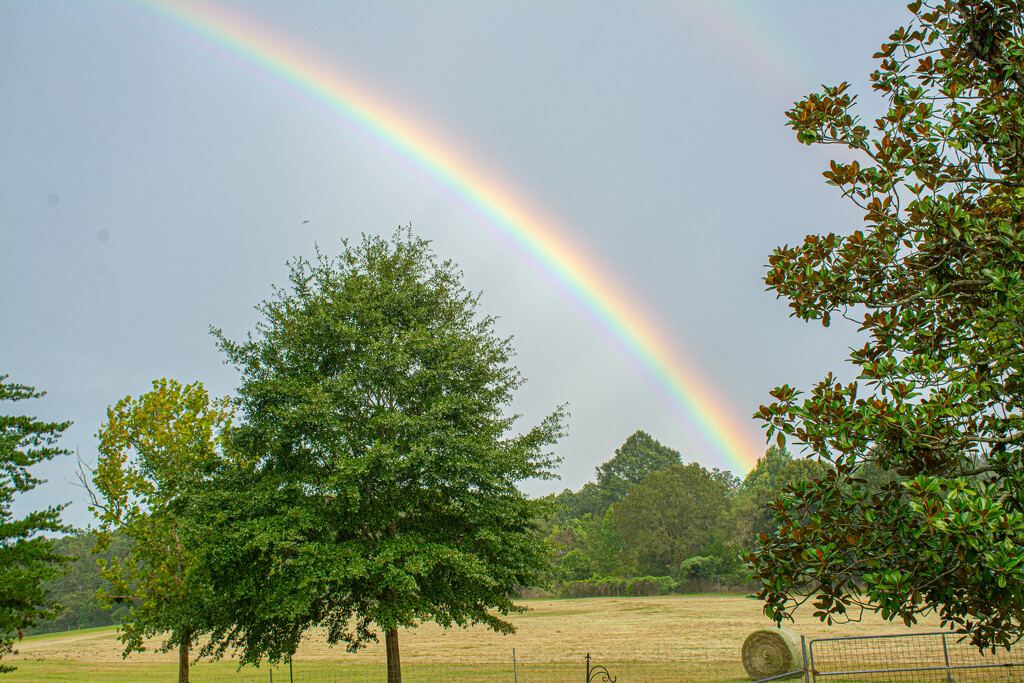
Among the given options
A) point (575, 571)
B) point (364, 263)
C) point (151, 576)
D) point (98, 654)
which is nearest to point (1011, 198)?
point (364, 263)

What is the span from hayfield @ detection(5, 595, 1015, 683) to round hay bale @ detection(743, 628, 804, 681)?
1.87ft

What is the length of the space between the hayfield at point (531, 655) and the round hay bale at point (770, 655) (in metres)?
0.57

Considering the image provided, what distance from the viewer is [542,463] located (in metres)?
16.3

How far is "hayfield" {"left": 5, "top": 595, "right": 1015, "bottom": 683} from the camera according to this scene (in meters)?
21.0

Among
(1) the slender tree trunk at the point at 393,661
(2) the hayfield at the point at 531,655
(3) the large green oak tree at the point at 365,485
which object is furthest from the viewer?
(2) the hayfield at the point at 531,655

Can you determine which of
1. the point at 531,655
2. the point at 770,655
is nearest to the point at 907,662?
the point at 770,655

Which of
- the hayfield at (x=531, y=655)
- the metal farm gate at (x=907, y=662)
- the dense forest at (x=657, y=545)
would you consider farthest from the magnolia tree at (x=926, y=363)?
the dense forest at (x=657, y=545)

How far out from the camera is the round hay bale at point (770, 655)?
1841 centimetres

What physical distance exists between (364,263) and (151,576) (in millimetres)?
9590

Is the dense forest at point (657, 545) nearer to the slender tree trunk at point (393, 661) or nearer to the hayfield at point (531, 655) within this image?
the hayfield at point (531, 655)

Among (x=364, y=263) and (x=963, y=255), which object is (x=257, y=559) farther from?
(x=963, y=255)

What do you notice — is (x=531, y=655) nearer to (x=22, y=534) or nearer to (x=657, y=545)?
(x=22, y=534)

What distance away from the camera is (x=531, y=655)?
26266 mm

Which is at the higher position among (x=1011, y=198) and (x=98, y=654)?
(x=1011, y=198)
